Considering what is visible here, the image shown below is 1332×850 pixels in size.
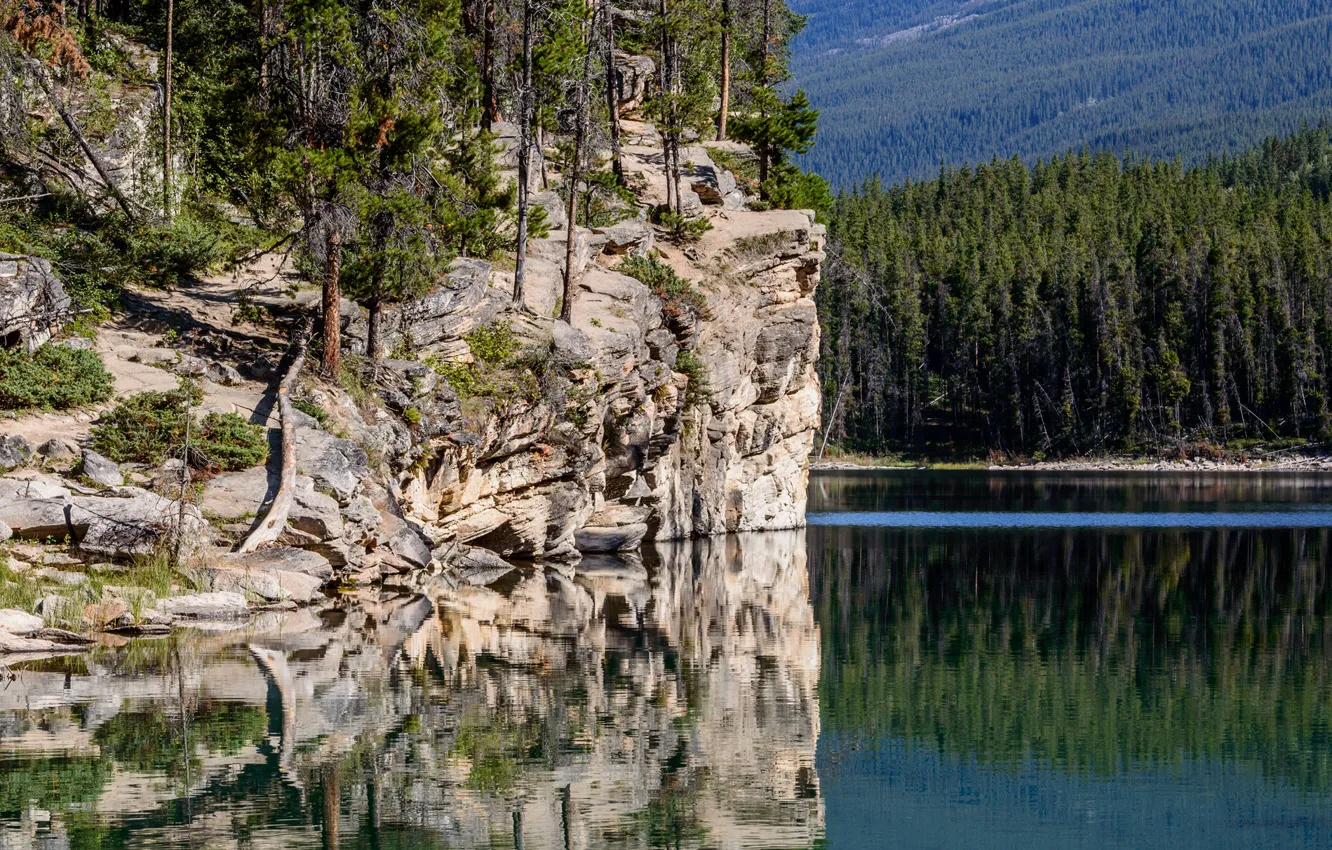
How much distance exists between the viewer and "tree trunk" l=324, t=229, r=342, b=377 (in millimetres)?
35656

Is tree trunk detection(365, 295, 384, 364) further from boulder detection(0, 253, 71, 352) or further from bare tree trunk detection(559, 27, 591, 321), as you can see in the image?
bare tree trunk detection(559, 27, 591, 321)

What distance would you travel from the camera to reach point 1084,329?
150m

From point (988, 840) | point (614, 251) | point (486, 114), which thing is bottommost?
point (988, 840)

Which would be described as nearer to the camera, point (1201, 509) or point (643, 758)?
point (643, 758)

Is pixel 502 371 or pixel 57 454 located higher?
pixel 502 371

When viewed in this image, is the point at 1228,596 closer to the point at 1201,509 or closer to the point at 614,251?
the point at 614,251

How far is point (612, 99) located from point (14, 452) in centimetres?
3603

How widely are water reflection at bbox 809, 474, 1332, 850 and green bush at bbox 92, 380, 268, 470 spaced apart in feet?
42.5

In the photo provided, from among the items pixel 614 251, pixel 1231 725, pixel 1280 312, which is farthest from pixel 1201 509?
pixel 1280 312

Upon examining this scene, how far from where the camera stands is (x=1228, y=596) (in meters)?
38.2

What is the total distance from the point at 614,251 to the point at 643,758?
1417 inches

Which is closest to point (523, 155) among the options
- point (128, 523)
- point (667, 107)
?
point (667, 107)

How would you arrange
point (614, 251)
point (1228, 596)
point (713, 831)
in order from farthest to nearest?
point (614, 251), point (1228, 596), point (713, 831)

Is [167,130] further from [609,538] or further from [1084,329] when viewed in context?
[1084,329]
